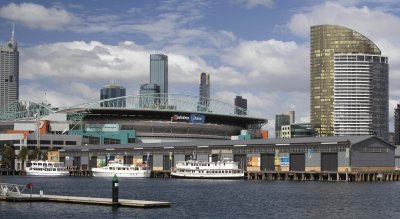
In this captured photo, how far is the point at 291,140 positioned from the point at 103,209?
99.3 meters

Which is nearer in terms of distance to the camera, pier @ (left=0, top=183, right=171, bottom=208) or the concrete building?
pier @ (left=0, top=183, right=171, bottom=208)

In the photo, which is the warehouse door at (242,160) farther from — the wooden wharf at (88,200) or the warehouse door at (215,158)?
the wooden wharf at (88,200)

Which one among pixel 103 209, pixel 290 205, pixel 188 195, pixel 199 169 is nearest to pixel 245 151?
pixel 199 169

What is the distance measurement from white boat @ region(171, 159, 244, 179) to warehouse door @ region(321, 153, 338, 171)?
821 inches

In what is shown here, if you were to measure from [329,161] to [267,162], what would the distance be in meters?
18.3

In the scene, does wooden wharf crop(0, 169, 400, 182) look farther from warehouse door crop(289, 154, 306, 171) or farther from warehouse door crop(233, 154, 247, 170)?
warehouse door crop(233, 154, 247, 170)

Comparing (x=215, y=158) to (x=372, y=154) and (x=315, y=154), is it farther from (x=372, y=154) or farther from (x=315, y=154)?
(x=372, y=154)

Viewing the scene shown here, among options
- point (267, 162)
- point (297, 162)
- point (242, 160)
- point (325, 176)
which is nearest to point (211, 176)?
point (242, 160)

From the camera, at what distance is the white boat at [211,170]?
595 feet

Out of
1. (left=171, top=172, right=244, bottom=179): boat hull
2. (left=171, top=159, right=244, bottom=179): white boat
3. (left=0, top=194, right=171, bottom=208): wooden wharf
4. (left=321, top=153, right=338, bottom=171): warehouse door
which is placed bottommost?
(left=0, top=194, right=171, bottom=208): wooden wharf

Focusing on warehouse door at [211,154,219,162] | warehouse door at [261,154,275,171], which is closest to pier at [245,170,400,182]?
warehouse door at [261,154,275,171]

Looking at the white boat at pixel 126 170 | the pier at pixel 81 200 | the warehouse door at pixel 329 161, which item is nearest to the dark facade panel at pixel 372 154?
the warehouse door at pixel 329 161

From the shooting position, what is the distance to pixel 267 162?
184375 millimetres

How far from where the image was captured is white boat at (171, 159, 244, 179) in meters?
182
